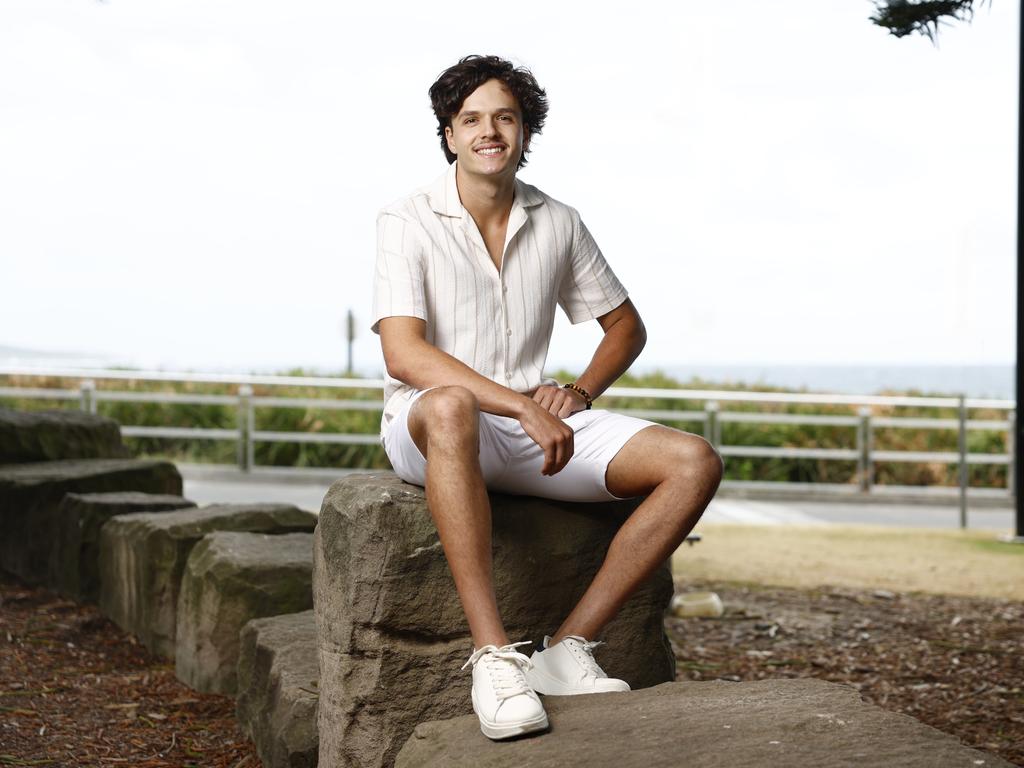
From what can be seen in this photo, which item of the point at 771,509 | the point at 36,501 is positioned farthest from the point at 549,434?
the point at 771,509

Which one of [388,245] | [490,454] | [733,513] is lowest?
[733,513]

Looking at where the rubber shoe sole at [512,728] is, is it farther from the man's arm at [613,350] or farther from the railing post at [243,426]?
the railing post at [243,426]

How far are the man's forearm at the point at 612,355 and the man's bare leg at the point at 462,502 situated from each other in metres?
0.57

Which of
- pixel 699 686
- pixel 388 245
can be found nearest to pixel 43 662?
pixel 388 245

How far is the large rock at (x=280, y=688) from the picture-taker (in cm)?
281

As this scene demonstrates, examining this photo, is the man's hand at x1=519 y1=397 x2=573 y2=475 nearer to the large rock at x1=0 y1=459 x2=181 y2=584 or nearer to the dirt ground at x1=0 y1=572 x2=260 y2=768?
the dirt ground at x1=0 y1=572 x2=260 y2=768

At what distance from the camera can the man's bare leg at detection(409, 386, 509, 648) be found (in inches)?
88.4

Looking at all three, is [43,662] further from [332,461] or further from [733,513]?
[332,461]

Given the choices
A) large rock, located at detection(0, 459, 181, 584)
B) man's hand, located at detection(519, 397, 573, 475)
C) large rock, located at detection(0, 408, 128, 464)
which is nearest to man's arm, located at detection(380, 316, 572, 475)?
man's hand, located at detection(519, 397, 573, 475)

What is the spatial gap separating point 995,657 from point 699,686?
2.41m

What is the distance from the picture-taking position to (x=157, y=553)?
4.06 metres

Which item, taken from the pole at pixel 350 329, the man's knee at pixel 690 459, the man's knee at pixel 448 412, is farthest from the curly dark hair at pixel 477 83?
the pole at pixel 350 329

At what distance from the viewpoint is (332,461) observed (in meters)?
11.2

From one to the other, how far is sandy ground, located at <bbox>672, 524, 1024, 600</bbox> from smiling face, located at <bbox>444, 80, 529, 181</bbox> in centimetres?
333
